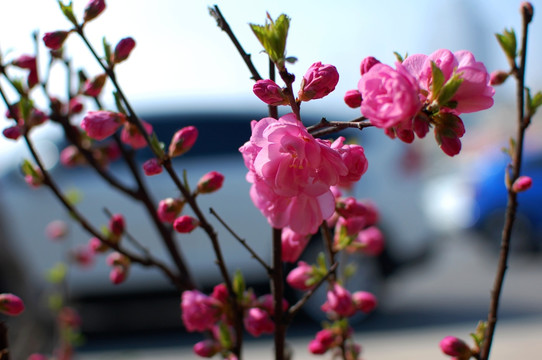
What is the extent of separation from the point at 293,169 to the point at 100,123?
10.3 inches

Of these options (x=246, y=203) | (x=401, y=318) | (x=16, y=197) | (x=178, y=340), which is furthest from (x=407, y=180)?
(x=16, y=197)

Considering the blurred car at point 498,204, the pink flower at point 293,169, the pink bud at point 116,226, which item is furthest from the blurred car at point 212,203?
the pink flower at point 293,169

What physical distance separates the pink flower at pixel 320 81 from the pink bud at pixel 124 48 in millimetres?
272

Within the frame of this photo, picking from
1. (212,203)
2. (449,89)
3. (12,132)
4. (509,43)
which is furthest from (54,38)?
(212,203)

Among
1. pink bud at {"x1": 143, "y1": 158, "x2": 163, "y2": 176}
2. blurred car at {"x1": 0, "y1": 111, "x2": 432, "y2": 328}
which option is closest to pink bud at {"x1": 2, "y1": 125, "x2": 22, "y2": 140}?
pink bud at {"x1": 143, "y1": 158, "x2": 163, "y2": 176}

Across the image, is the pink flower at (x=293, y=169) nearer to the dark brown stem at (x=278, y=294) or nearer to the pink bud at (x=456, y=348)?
the dark brown stem at (x=278, y=294)

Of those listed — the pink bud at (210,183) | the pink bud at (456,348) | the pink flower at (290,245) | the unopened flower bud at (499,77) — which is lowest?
the pink bud at (456,348)

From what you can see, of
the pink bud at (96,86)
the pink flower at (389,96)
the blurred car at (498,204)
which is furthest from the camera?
the blurred car at (498,204)

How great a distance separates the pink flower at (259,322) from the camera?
0.70m

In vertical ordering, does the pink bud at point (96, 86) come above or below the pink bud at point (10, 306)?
above

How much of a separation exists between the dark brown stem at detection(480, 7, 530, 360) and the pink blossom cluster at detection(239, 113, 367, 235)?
300 mm

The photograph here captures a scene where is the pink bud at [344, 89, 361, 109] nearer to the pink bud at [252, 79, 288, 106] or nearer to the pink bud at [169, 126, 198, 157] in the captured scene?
the pink bud at [252, 79, 288, 106]

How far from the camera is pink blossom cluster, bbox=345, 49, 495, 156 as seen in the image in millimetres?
472

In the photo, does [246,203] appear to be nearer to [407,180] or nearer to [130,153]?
[407,180]
